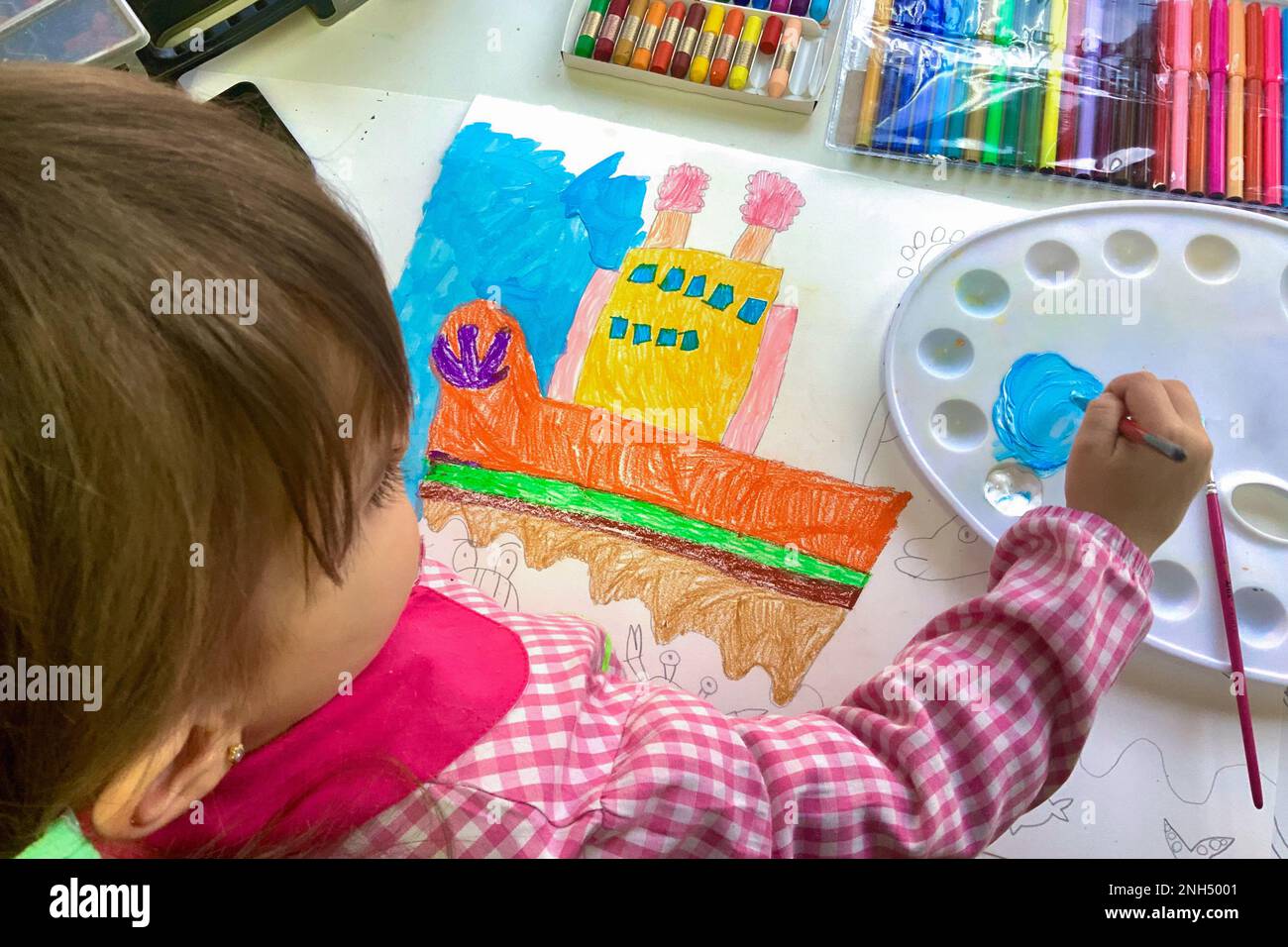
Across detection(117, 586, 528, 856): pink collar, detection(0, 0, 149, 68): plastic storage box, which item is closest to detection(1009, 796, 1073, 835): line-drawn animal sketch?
detection(117, 586, 528, 856): pink collar

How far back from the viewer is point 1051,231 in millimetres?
650

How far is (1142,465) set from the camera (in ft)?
1.79

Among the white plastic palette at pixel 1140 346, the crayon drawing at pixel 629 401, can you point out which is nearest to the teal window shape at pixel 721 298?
the crayon drawing at pixel 629 401

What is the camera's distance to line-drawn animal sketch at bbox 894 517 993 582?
602 millimetres

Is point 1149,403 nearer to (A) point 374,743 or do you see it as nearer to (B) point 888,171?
(B) point 888,171

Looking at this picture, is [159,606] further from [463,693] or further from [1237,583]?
[1237,583]

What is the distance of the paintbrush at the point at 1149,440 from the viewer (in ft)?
1.73

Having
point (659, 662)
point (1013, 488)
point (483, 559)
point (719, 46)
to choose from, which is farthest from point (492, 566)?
point (719, 46)

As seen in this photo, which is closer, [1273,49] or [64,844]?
[64,844]

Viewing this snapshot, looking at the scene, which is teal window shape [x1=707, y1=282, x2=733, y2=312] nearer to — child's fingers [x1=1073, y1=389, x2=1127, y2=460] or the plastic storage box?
child's fingers [x1=1073, y1=389, x2=1127, y2=460]

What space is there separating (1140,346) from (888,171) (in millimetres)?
226

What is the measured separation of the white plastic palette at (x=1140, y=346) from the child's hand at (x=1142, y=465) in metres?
0.04

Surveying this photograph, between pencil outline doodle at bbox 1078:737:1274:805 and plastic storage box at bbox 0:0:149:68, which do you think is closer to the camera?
pencil outline doodle at bbox 1078:737:1274:805

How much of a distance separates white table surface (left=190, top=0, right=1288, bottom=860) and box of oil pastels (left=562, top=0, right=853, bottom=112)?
0.02m
